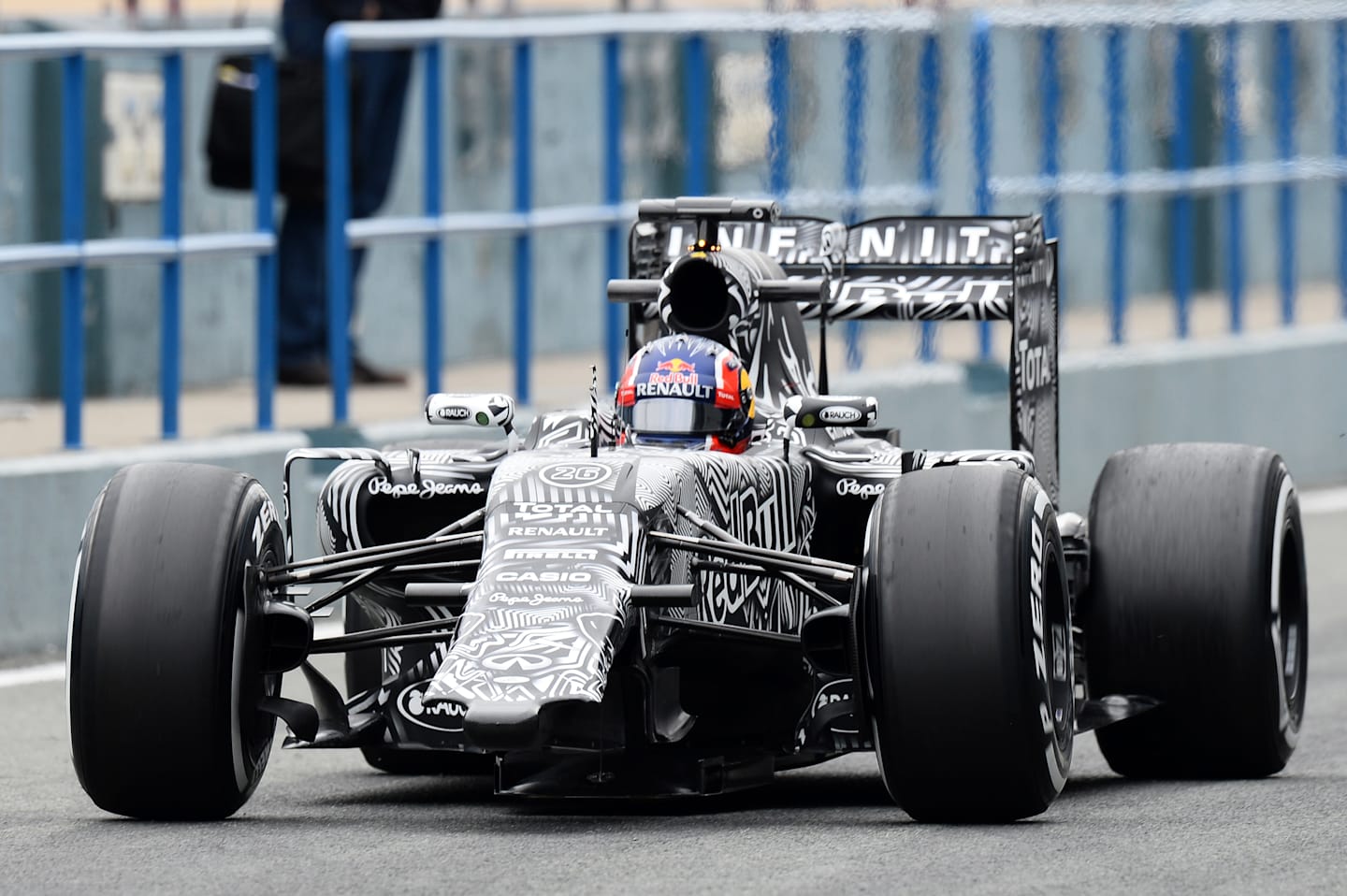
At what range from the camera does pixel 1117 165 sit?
1673cm

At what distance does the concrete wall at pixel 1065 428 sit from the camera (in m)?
11.7

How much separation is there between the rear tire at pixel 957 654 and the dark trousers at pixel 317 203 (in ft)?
25.0

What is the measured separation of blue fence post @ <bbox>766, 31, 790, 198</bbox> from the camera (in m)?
15.9

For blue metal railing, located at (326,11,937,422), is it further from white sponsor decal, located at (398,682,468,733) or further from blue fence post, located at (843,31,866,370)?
white sponsor decal, located at (398,682,468,733)

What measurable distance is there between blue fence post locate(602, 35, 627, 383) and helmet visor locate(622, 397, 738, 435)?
18.2 feet

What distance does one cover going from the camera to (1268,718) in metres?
9.20

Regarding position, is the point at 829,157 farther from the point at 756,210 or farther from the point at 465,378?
the point at 756,210

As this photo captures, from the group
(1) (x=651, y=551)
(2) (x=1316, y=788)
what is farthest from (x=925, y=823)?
(2) (x=1316, y=788)

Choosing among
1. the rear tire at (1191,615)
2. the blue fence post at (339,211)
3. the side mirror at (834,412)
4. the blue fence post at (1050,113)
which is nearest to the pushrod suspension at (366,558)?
the side mirror at (834,412)

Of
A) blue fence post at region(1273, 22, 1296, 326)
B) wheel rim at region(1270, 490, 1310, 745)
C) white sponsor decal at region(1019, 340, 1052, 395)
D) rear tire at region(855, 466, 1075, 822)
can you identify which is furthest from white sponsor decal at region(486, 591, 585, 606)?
blue fence post at region(1273, 22, 1296, 326)

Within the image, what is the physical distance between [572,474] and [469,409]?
79cm

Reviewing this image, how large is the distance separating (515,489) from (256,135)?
5087 millimetres

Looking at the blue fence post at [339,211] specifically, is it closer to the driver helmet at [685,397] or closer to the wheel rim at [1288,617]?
the driver helmet at [685,397]

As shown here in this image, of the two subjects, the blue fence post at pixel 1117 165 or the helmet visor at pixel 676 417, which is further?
the blue fence post at pixel 1117 165
